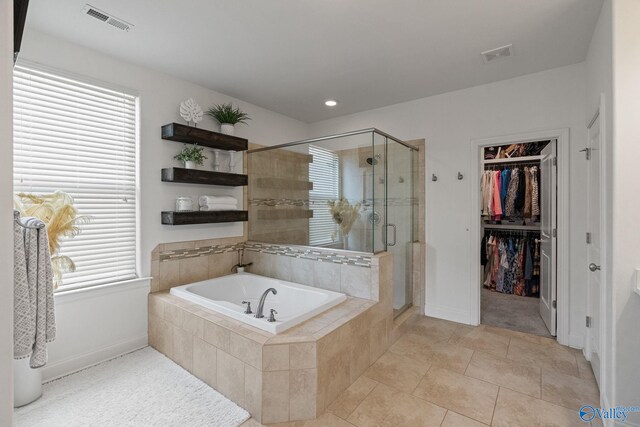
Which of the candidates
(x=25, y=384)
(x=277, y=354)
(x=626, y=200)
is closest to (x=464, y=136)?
(x=626, y=200)

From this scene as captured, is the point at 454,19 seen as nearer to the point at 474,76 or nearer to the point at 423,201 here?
the point at 474,76

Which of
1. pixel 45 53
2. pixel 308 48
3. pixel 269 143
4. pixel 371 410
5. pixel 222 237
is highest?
pixel 308 48

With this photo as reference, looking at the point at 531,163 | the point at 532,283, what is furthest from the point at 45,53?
the point at 532,283

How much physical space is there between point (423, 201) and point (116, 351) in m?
3.47

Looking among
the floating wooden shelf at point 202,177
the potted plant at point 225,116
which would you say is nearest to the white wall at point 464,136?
the potted plant at point 225,116

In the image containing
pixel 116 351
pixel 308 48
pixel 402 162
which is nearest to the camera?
pixel 308 48

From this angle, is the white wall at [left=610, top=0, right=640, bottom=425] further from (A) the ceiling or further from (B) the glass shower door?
(B) the glass shower door

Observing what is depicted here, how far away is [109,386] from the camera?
2205mm

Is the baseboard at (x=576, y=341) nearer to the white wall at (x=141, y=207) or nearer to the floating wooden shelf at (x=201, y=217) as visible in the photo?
the floating wooden shelf at (x=201, y=217)

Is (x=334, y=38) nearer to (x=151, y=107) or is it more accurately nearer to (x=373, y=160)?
(x=373, y=160)

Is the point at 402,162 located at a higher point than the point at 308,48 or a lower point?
lower

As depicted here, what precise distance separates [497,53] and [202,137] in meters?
2.82

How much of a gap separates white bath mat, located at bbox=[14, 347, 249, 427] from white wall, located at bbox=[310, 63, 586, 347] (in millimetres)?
2548

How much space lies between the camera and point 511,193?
4527 mm
